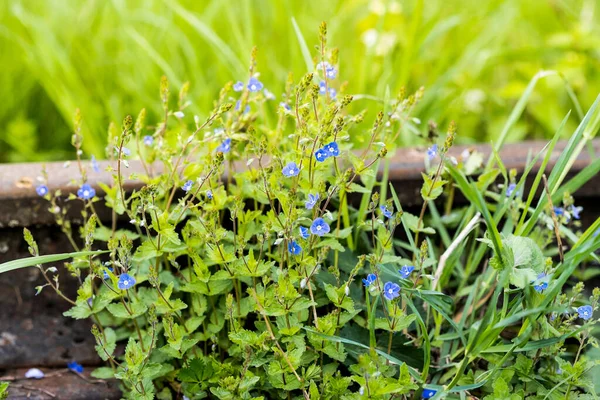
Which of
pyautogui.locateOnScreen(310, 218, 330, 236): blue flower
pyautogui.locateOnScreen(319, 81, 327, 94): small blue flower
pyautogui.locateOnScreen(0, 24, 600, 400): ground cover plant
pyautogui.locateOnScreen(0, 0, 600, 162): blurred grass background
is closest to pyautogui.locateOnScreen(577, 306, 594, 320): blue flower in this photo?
pyautogui.locateOnScreen(0, 24, 600, 400): ground cover plant

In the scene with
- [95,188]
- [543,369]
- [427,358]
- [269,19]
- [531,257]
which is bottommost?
[543,369]

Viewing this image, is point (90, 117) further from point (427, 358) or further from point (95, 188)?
point (427, 358)

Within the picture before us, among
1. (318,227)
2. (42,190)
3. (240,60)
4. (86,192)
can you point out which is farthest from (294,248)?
(240,60)

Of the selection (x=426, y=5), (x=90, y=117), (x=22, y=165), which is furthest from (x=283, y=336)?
(x=426, y=5)

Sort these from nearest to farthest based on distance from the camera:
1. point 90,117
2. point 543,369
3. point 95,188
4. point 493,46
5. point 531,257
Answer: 1. point 531,257
2. point 543,369
3. point 95,188
4. point 90,117
5. point 493,46

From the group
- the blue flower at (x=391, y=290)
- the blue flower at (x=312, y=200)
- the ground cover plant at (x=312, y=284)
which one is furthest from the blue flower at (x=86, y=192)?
the blue flower at (x=391, y=290)

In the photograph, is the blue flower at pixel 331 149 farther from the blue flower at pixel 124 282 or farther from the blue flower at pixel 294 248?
the blue flower at pixel 124 282

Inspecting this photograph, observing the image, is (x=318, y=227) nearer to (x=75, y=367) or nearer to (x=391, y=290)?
(x=391, y=290)
